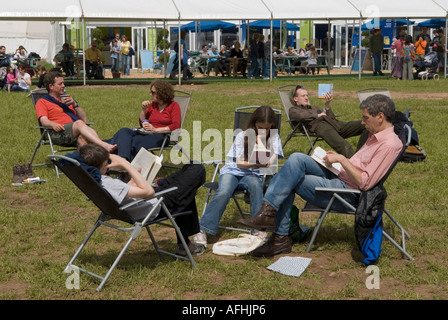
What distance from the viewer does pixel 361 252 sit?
181 inches

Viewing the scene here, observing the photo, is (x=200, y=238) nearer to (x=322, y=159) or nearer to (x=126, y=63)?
(x=322, y=159)

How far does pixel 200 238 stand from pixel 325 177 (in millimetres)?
1032

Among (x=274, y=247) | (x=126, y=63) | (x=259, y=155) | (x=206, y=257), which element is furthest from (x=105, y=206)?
(x=126, y=63)

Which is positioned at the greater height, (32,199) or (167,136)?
(167,136)

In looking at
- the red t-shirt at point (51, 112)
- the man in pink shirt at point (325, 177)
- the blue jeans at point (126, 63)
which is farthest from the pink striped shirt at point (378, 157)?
the blue jeans at point (126, 63)

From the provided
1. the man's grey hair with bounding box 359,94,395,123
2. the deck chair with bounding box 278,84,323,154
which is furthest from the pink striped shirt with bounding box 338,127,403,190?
the deck chair with bounding box 278,84,323,154

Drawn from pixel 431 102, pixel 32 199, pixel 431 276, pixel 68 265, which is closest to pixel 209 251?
pixel 68 265

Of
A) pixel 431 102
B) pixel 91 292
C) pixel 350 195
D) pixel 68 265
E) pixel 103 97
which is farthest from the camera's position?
pixel 103 97

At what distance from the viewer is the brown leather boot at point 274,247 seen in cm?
471

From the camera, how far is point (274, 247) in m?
4.73

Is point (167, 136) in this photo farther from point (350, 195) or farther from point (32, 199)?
point (350, 195)

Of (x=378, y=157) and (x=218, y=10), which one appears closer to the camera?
(x=378, y=157)

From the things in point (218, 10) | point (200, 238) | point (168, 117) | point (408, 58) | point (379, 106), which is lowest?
point (200, 238)

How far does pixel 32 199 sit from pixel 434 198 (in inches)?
153
